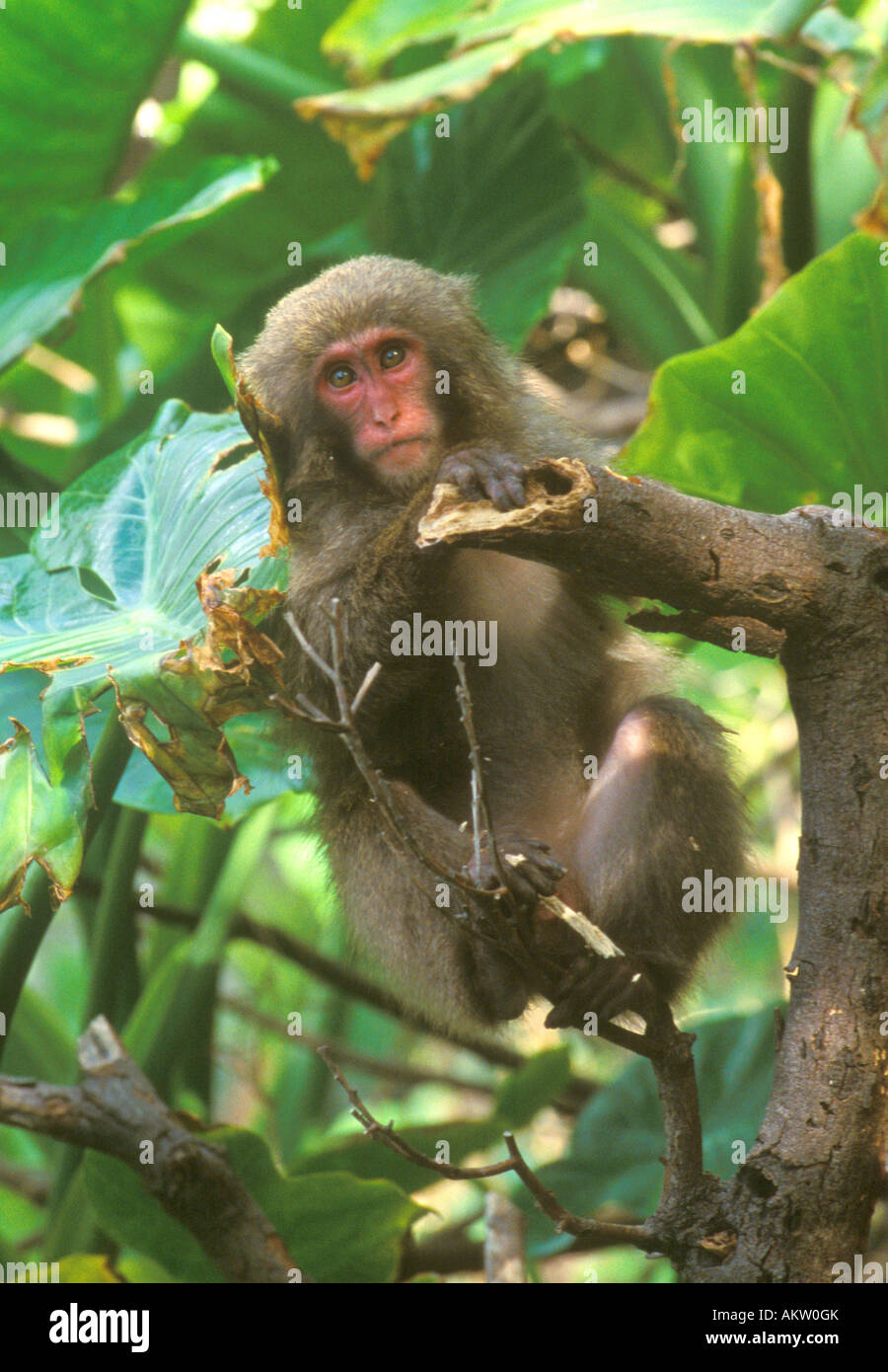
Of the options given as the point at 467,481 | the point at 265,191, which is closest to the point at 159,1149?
the point at 467,481

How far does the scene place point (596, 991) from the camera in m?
2.06

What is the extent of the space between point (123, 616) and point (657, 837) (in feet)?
3.54

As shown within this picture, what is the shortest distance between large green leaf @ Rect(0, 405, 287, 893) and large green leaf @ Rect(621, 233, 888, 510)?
0.93 m

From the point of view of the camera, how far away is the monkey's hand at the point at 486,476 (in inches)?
72.6

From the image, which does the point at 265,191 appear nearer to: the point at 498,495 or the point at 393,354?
the point at 393,354

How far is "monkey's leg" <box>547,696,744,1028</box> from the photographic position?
7.41 feet

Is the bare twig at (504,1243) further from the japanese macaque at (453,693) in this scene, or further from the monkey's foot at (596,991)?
the monkey's foot at (596,991)

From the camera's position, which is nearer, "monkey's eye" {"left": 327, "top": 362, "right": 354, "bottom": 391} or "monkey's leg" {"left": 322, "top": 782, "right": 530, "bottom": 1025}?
"monkey's leg" {"left": 322, "top": 782, "right": 530, "bottom": 1025}

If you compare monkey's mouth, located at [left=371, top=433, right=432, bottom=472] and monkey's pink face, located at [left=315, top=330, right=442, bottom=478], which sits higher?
monkey's pink face, located at [left=315, top=330, right=442, bottom=478]

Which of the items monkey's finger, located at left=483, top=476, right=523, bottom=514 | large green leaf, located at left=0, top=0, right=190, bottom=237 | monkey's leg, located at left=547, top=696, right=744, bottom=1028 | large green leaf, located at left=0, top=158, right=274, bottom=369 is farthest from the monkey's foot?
large green leaf, located at left=0, top=0, right=190, bottom=237

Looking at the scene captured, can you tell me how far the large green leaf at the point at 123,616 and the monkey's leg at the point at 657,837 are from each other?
0.71 m

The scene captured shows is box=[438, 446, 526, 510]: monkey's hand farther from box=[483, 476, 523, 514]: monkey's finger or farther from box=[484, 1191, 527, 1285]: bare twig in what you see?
box=[484, 1191, 527, 1285]: bare twig
